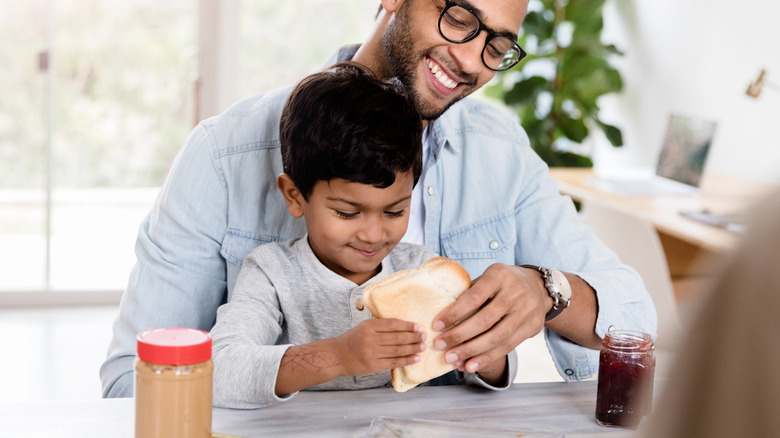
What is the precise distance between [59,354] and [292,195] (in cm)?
276

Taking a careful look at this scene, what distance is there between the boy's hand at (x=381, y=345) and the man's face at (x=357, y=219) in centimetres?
25

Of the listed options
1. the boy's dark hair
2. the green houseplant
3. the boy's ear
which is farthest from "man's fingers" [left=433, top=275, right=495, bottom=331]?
the green houseplant

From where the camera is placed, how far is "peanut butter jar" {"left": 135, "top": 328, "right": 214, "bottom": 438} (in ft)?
3.04

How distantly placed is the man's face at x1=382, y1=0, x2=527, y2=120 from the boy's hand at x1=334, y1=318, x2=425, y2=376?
679mm

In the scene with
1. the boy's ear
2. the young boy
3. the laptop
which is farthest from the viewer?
the laptop

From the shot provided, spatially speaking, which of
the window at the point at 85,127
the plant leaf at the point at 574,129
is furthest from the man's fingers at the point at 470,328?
the window at the point at 85,127


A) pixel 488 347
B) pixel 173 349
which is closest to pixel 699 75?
pixel 488 347

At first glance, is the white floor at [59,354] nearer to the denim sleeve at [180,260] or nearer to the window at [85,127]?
the window at [85,127]

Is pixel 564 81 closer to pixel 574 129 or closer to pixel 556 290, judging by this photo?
pixel 574 129

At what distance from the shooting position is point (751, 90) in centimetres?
343

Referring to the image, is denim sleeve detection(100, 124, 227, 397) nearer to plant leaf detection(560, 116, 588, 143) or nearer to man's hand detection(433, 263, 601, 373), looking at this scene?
man's hand detection(433, 263, 601, 373)

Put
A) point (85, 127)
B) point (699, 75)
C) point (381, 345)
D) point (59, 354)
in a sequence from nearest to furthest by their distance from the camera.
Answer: point (381, 345) → point (59, 354) → point (699, 75) → point (85, 127)

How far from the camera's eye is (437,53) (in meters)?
1.71

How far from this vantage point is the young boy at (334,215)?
52.4 inches
